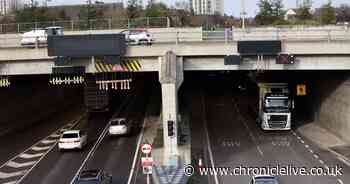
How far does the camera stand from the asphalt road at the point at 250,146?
35.1 meters

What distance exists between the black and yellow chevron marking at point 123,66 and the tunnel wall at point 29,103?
53.1 feet

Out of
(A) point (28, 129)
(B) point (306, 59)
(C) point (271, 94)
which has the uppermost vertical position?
(B) point (306, 59)

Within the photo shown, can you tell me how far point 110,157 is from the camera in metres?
41.2

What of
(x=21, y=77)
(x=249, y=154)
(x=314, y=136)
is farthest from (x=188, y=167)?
(x=21, y=77)

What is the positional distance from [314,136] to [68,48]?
21.1 meters

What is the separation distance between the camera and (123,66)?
4141 cm

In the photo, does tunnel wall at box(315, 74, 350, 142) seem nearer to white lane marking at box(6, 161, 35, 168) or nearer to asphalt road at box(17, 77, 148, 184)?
asphalt road at box(17, 77, 148, 184)

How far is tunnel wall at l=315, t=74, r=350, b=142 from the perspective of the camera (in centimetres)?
4428

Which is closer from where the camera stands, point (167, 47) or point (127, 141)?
point (167, 47)

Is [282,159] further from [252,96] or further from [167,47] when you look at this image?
[252,96]

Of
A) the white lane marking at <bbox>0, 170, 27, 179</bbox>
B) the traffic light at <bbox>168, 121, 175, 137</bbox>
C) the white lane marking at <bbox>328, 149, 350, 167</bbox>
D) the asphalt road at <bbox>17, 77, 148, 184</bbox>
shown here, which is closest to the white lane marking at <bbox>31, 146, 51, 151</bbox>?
the asphalt road at <bbox>17, 77, 148, 184</bbox>

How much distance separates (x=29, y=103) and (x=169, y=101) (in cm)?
2730

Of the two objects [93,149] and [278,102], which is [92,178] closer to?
[93,149]

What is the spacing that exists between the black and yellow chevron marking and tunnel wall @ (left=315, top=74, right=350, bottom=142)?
15759 millimetres
